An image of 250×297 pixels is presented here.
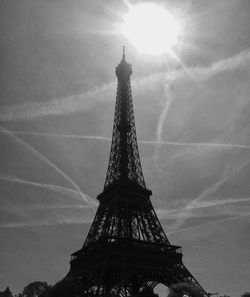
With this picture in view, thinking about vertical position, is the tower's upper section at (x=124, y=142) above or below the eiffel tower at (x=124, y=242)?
above

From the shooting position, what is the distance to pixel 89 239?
62375mm

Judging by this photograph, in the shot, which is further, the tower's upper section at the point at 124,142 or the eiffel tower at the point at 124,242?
the tower's upper section at the point at 124,142

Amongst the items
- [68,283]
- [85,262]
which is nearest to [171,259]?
[85,262]

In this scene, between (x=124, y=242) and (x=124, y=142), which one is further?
(x=124, y=142)

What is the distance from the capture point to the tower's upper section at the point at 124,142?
6956 centimetres

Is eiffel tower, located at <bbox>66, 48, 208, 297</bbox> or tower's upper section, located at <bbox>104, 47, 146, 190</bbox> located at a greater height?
tower's upper section, located at <bbox>104, 47, 146, 190</bbox>

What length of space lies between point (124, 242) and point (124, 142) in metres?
24.8

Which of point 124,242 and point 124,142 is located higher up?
point 124,142

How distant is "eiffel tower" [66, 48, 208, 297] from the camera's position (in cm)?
5403

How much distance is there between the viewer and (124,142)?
242 ft

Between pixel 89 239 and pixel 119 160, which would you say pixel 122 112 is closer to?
pixel 119 160

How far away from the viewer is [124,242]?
184 feet

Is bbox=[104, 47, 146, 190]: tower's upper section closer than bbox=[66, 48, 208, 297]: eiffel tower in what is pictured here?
No

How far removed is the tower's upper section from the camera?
69.6 m
